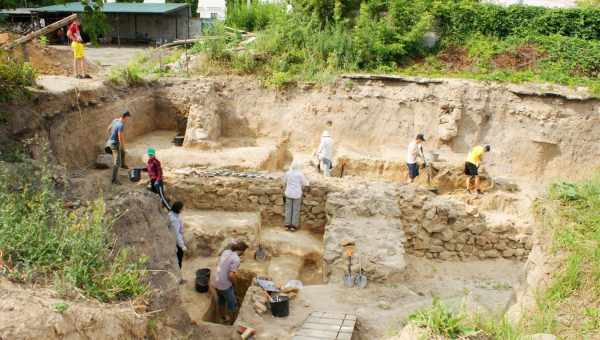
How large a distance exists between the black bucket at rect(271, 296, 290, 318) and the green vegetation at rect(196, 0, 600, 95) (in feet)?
30.7

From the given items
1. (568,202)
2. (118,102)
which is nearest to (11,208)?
(568,202)

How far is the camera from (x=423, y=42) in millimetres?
16406

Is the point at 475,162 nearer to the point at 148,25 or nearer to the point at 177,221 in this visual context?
the point at 177,221

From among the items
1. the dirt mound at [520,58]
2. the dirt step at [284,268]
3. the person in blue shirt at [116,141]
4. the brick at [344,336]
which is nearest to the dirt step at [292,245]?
the dirt step at [284,268]

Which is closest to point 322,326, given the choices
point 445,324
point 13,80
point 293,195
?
point 445,324

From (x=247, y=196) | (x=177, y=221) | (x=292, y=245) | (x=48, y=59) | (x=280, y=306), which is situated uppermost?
(x=48, y=59)

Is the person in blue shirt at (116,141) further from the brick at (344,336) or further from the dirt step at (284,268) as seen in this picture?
the brick at (344,336)

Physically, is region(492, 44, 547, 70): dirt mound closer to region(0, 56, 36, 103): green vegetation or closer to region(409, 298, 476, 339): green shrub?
region(0, 56, 36, 103): green vegetation

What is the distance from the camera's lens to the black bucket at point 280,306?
6.36m

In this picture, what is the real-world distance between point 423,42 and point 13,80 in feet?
39.8

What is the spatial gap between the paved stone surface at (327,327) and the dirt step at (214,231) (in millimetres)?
3409

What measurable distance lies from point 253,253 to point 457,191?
18.4ft

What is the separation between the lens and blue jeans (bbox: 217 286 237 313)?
691cm

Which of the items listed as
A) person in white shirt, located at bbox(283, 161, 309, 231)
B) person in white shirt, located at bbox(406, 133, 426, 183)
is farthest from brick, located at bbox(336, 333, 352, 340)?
person in white shirt, located at bbox(406, 133, 426, 183)
